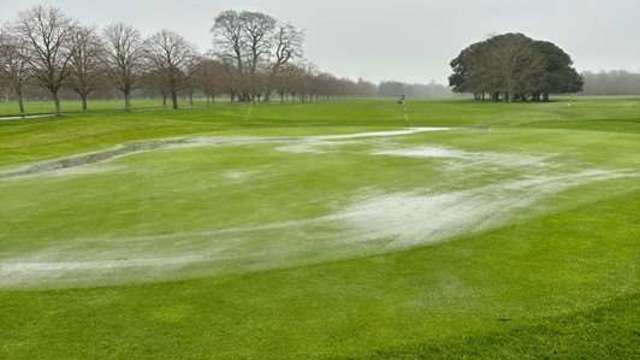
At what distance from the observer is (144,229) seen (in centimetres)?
1298

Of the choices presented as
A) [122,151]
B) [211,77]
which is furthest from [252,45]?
[122,151]

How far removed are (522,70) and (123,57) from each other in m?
60.4

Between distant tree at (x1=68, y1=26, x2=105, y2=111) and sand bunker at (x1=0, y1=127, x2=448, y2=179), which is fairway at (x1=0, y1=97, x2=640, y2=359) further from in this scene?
distant tree at (x1=68, y1=26, x2=105, y2=111)

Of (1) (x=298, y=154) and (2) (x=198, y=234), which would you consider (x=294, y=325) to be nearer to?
(2) (x=198, y=234)

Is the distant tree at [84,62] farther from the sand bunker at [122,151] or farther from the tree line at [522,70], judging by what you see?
the tree line at [522,70]

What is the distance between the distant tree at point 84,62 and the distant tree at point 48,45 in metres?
0.82

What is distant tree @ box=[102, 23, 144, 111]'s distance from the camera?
83.6 meters

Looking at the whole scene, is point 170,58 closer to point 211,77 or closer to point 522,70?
point 211,77

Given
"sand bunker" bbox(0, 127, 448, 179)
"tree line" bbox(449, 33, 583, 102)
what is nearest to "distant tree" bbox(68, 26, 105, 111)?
"sand bunker" bbox(0, 127, 448, 179)

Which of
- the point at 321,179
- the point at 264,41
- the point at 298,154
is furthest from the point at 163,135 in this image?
the point at 264,41

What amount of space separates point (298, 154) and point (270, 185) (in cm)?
851

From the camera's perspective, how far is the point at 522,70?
10262cm

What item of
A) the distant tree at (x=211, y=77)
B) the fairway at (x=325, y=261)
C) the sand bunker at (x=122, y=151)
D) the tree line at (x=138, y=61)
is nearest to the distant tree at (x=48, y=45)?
the tree line at (x=138, y=61)

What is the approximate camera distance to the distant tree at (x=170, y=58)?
292 feet
